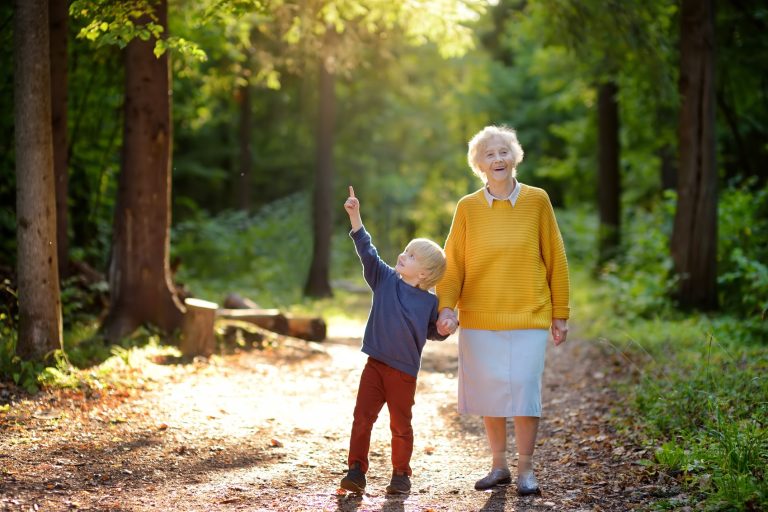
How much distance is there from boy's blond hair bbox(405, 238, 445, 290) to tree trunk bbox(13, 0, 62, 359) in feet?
12.6

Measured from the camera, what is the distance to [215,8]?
7883 millimetres

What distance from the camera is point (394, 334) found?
5047 millimetres

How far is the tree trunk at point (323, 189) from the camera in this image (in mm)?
18641

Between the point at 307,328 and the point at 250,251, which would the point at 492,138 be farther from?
the point at 250,251

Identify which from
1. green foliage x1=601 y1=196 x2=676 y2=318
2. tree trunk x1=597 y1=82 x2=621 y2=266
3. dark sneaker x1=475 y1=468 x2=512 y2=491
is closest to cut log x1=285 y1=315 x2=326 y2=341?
green foliage x1=601 y1=196 x2=676 y2=318

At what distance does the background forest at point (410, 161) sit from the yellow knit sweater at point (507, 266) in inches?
52.3

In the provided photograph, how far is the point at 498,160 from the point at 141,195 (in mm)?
5955

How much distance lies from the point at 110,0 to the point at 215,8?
94 cm

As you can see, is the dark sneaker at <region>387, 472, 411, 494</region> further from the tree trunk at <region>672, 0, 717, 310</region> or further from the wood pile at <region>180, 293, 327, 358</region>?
the tree trunk at <region>672, 0, 717, 310</region>

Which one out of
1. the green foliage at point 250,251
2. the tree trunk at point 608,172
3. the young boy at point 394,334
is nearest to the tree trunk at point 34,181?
the young boy at point 394,334

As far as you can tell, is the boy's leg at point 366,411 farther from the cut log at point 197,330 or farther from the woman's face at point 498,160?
the cut log at point 197,330

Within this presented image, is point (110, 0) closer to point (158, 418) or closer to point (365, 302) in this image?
point (158, 418)

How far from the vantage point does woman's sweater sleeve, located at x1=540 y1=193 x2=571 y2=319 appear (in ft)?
17.1

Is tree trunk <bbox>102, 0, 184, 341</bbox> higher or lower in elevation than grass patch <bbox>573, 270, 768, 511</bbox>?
higher
